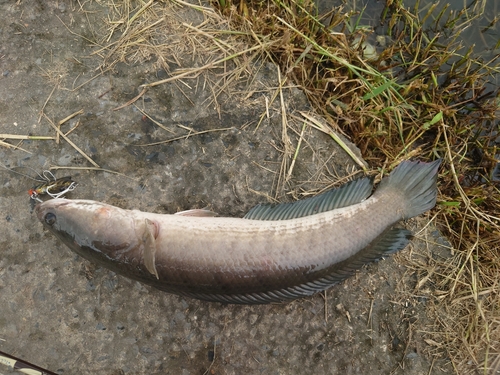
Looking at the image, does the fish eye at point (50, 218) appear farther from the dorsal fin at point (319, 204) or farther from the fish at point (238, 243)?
the dorsal fin at point (319, 204)

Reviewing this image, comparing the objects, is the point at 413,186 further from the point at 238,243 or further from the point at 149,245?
the point at 149,245

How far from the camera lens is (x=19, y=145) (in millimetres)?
3342

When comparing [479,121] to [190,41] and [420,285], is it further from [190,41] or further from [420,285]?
[190,41]

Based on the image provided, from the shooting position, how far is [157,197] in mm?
3324

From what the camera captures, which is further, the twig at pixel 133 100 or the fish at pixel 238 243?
the twig at pixel 133 100

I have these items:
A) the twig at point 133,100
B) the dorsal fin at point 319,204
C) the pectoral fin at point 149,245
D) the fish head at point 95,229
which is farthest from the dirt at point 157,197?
the pectoral fin at point 149,245

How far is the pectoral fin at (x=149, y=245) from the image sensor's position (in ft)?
8.89

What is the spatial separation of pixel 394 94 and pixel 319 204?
1.45 metres

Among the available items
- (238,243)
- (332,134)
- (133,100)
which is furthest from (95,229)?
(332,134)

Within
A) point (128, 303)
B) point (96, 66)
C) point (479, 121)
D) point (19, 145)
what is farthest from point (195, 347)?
point (479, 121)

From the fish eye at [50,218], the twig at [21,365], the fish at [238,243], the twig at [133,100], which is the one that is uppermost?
the twig at [133,100]

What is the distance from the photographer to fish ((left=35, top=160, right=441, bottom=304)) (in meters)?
2.79

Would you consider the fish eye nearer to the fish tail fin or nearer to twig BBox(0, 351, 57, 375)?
twig BBox(0, 351, 57, 375)

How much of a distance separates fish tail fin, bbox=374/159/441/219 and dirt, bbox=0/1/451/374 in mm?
420
